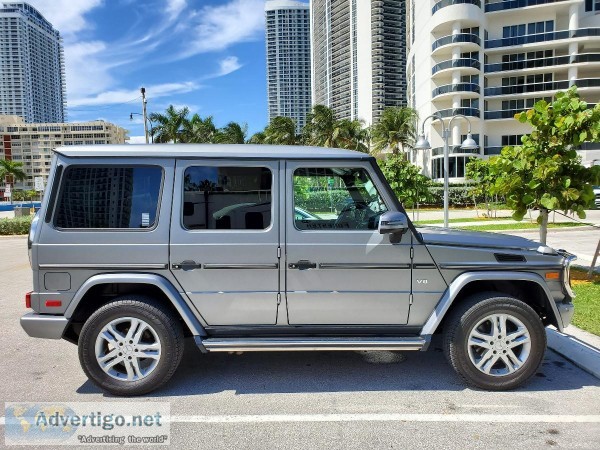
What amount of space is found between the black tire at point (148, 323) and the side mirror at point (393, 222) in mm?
1943

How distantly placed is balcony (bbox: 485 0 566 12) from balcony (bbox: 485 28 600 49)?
10.0 ft

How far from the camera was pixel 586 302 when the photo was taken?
5.90 metres

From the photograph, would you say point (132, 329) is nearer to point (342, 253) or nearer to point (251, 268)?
point (251, 268)

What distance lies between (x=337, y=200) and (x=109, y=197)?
1.94 meters

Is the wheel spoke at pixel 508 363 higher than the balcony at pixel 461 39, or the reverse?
the balcony at pixel 461 39

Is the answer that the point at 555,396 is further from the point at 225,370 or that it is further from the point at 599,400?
the point at 225,370

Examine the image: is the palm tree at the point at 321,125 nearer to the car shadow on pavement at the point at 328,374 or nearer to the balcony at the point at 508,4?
the balcony at the point at 508,4

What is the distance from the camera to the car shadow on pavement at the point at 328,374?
3.64 m

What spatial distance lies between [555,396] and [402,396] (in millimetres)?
1280

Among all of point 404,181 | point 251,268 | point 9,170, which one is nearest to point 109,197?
point 251,268

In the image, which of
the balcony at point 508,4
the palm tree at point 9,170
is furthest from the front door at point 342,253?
the palm tree at point 9,170

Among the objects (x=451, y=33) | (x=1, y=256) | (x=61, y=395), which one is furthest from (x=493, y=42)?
(x=61, y=395)

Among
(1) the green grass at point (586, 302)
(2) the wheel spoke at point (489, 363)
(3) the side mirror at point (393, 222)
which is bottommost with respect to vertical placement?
(1) the green grass at point (586, 302)

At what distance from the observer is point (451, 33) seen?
4516cm
